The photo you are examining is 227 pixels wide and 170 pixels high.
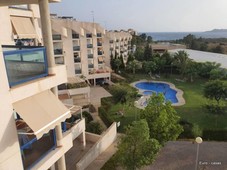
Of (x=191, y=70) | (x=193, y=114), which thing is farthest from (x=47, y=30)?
(x=191, y=70)

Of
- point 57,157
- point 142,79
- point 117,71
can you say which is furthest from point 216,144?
point 117,71

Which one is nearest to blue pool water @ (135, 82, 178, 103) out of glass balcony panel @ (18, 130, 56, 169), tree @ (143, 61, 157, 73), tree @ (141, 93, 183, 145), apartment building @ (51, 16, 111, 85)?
tree @ (143, 61, 157, 73)

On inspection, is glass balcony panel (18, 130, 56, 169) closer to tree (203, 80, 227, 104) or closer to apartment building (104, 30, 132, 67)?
tree (203, 80, 227, 104)

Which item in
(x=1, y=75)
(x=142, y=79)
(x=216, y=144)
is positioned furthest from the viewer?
(x=142, y=79)

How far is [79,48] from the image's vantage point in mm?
49125

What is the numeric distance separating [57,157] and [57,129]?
4.35 feet

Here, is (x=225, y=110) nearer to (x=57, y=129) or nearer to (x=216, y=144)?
(x=216, y=144)

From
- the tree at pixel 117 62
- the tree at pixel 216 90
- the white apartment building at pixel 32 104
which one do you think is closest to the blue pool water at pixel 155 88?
the tree at pixel 117 62

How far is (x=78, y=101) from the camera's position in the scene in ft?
122

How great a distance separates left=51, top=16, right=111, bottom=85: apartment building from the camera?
145ft

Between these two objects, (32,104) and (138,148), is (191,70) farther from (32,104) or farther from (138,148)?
(32,104)

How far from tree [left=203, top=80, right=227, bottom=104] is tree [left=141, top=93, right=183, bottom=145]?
13407 millimetres

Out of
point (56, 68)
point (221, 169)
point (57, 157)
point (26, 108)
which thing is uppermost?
point (56, 68)

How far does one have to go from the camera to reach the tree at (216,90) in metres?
30.8
